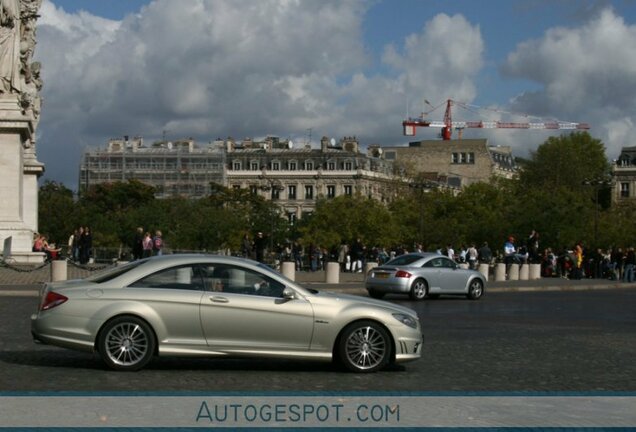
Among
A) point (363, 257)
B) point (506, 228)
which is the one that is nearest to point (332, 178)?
point (506, 228)

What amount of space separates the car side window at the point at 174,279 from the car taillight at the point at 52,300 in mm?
839

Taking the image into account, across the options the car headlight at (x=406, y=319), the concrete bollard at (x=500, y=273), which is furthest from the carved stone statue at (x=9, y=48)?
the car headlight at (x=406, y=319)

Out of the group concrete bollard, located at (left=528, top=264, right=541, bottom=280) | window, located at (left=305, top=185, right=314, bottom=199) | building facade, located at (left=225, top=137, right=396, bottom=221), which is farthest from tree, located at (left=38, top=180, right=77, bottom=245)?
window, located at (left=305, top=185, right=314, bottom=199)

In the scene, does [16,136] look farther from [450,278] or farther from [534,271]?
[534,271]

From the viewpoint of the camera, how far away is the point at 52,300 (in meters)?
15.7

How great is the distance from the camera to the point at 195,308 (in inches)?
613

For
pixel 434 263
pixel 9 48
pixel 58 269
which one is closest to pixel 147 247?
pixel 58 269

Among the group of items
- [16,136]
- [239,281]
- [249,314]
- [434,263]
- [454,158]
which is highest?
[454,158]

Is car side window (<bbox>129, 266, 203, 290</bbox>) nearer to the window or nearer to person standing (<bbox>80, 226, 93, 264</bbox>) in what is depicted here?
person standing (<bbox>80, 226, 93, 264</bbox>)

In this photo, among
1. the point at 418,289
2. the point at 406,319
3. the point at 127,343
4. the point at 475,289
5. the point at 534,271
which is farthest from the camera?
the point at 534,271

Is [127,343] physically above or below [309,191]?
below

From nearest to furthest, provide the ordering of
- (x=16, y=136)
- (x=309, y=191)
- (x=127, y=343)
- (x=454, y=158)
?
(x=127, y=343), (x=16, y=136), (x=309, y=191), (x=454, y=158)

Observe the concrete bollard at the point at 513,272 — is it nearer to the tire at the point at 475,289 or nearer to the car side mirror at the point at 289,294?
the tire at the point at 475,289

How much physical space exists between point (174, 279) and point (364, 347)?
2379 mm
